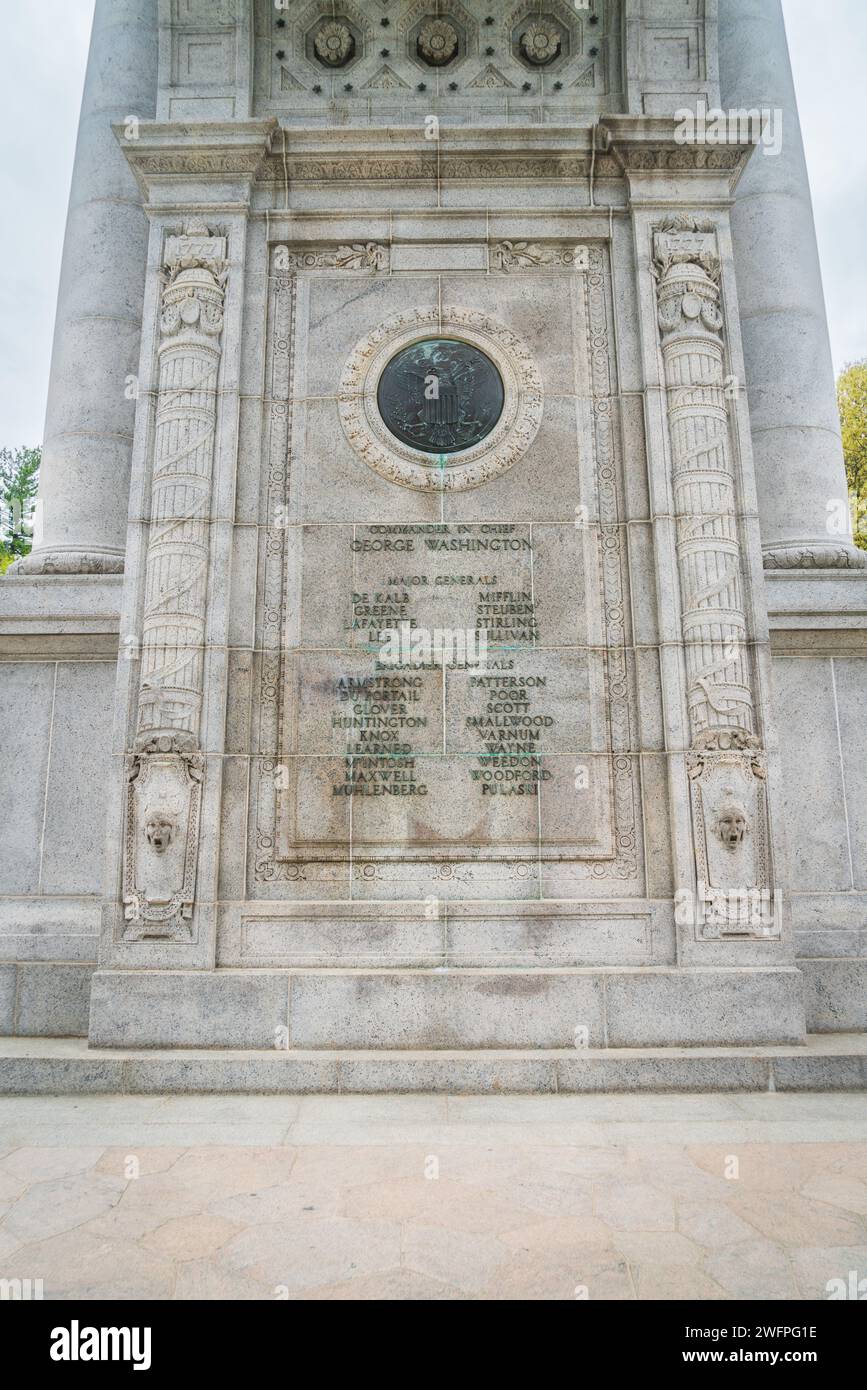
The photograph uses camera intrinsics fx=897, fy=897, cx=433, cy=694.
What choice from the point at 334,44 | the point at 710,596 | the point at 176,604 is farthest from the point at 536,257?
the point at 176,604

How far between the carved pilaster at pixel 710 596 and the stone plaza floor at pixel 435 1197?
2146 millimetres

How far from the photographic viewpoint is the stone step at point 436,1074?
8125 millimetres

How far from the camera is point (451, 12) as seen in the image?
1167 centimetres

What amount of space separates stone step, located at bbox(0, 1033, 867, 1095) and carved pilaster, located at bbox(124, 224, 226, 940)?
132 centimetres

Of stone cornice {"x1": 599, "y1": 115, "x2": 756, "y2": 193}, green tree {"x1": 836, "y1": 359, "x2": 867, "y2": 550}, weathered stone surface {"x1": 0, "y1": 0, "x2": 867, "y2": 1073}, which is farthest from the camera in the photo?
green tree {"x1": 836, "y1": 359, "x2": 867, "y2": 550}

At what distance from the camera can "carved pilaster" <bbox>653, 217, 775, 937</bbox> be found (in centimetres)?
909

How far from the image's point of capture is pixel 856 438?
125ft

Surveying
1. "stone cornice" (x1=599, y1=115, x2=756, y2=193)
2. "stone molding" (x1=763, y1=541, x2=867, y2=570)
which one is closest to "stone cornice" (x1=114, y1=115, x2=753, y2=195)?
"stone cornice" (x1=599, y1=115, x2=756, y2=193)

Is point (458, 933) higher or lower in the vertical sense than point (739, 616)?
lower

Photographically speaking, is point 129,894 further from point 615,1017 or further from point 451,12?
point 451,12

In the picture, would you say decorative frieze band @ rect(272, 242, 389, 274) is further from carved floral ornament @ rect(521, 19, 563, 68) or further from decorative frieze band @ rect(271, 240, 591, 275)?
carved floral ornament @ rect(521, 19, 563, 68)

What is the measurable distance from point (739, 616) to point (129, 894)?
695cm
